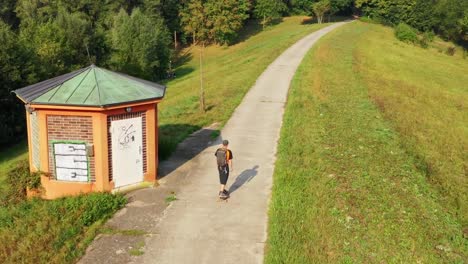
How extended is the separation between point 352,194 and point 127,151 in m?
7.11

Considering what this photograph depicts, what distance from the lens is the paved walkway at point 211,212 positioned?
11.0 meters

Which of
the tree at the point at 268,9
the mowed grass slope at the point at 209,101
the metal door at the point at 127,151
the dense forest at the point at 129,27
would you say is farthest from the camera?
the tree at the point at 268,9

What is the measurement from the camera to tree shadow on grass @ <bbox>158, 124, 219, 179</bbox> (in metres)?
17.2

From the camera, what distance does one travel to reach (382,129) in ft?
71.9

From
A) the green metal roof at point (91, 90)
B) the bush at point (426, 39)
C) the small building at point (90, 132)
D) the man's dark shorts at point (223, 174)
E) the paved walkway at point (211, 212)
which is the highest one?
the bush at point (426, 39)

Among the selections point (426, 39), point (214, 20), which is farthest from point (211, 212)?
point (214, 20)

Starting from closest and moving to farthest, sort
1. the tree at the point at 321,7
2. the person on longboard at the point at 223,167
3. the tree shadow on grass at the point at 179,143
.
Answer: the person on longboard at the point at 223,167
the tree shadow on grass at the point at 179,143
the tree at the point at 321,7

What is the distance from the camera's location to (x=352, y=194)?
14.4m

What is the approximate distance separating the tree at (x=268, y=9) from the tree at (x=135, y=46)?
3072 cm

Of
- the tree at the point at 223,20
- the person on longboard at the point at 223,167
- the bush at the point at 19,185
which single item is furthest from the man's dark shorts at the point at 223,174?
the tree at the point at 223,20

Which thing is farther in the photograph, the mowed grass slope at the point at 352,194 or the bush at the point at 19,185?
the bush at the point at 19,185

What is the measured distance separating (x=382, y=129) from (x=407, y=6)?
183ft

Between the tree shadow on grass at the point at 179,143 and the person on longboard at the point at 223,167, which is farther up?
the person on longboard at the point at 223,167

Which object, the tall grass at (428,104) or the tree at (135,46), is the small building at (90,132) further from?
the tree at (135,46)
